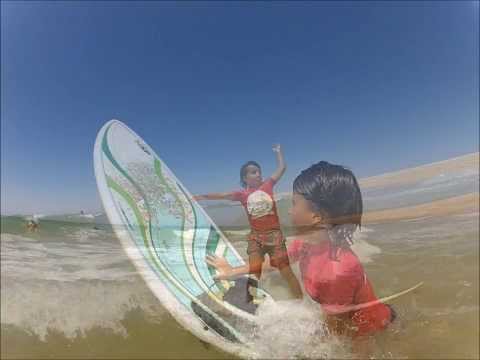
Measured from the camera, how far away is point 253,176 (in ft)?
3.93

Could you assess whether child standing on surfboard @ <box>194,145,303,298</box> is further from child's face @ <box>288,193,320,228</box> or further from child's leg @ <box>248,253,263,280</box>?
child's face @ <box>288,193,320,228</box>

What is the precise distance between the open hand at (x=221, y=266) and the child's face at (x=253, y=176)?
411 mm

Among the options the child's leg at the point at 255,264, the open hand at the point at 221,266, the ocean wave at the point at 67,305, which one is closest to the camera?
the child's leg at the point at 255,264

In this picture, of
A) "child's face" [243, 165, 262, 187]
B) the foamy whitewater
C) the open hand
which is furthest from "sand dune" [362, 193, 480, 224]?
the open hand

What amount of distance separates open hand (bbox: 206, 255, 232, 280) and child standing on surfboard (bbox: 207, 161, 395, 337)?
41 centimetres

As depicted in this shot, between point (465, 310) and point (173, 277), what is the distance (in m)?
2.42

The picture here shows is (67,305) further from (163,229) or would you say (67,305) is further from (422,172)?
(422,172)

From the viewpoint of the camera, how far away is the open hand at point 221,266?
1407 millimetres

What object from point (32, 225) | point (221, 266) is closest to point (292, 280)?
point (221, 266)

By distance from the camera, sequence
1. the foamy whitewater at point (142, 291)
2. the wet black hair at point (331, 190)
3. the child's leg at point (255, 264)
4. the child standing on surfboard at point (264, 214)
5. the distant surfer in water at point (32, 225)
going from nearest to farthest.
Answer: the wet black hair at point (331, 190), the child standing on surfboard at point (264, 214), the child's leg at point (255, 264), the foamy whitewater at point (142, 291), the distant surfer in water at point (32, 225)

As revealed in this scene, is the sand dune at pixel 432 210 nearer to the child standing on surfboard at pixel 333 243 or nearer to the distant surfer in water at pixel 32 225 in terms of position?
the child standing on surfboard at pixel 333 243

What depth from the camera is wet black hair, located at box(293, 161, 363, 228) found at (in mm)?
980

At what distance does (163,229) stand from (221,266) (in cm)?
41

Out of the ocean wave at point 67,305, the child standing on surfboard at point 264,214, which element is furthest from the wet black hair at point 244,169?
the ocean wave at point 67,305
